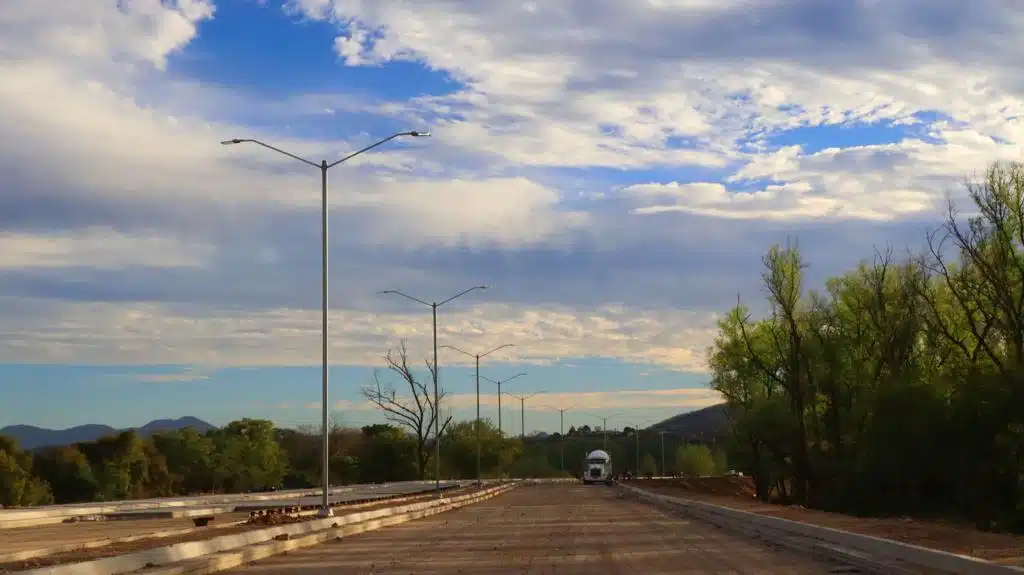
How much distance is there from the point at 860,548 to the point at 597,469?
314 ft

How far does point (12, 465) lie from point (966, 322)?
62386 mm

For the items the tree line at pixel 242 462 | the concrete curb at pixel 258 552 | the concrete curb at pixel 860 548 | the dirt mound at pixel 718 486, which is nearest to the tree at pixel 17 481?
the tree line at pixel 242 462

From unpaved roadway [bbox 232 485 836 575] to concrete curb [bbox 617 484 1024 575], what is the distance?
71cm

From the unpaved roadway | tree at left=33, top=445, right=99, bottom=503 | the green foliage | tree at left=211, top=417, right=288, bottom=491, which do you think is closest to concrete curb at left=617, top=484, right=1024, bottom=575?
the unpaved roadway

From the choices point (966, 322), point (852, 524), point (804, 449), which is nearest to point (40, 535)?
point (852, 524)

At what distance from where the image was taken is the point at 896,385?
54312 millimetres

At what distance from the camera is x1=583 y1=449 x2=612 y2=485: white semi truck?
11650 centimetres

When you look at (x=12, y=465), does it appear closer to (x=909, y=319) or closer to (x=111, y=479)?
(x=111, y=479)

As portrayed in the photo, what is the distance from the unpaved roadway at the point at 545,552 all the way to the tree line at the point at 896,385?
1729 cm

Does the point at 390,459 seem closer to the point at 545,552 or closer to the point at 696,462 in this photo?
the point at 696,462

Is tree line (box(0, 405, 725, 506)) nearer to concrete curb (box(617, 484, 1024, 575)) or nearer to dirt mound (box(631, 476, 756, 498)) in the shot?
dirt mound (box(631, 476, 756, 498))

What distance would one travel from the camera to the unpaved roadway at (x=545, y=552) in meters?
19.8

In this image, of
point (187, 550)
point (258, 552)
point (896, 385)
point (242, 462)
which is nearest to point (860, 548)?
point (258, 552)

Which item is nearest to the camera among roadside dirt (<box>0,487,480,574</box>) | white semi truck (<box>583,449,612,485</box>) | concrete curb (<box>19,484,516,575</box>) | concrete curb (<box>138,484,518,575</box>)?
concrete curb (<box>19,484,516,575</box>)
